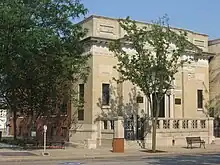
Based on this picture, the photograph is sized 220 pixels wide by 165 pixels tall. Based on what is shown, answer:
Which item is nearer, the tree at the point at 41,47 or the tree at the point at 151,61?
the tree at the point at 41,47

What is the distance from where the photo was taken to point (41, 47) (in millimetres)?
26406

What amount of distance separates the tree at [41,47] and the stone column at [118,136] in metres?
4.39

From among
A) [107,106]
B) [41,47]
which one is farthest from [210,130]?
[41,47]

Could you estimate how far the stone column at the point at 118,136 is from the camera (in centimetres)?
2806

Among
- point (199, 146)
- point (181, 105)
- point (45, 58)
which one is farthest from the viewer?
point (181, 105)

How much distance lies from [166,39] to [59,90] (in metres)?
9.76

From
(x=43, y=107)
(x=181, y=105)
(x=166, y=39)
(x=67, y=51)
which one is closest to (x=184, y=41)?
(x=166, y=39)

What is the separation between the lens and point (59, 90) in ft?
112

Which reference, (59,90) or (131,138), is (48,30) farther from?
(131,138)

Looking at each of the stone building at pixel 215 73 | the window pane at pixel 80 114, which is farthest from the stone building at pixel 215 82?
the window pane at pixel 80 114

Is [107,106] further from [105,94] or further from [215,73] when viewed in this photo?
[215,73]

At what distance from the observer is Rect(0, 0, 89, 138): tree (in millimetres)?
24672

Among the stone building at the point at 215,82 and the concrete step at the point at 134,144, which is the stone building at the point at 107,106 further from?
the stone building at the point at 215,82

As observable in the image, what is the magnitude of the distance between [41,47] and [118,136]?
7.81m
